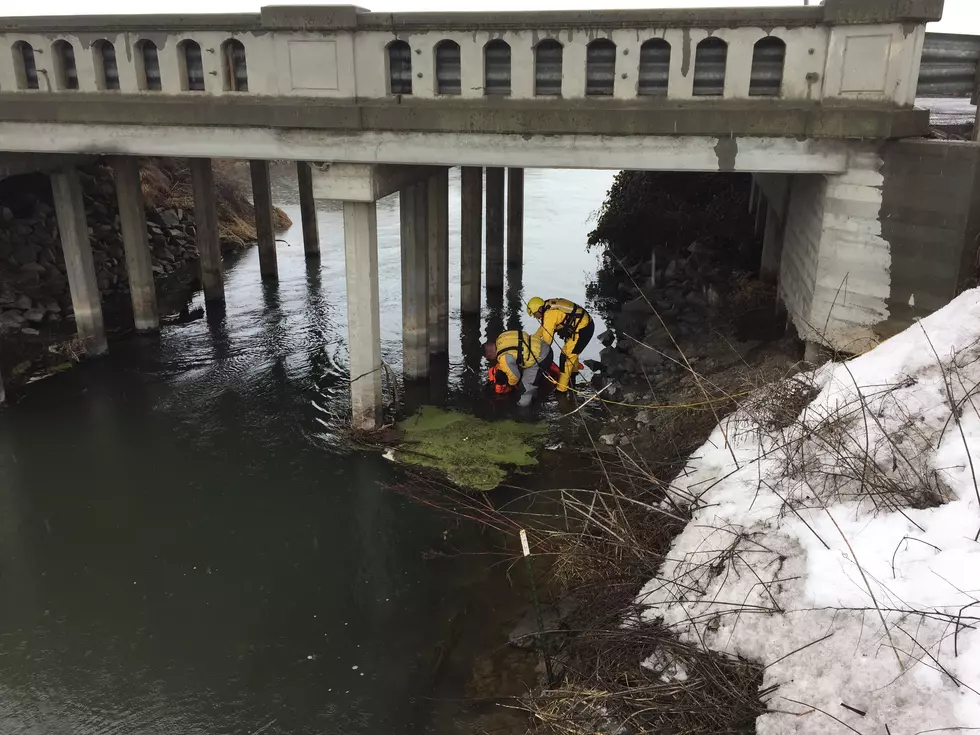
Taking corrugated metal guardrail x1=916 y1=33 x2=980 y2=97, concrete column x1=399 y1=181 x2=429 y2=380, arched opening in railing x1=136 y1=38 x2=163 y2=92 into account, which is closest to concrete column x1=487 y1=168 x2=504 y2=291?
concrete column x1=399 y1=181 x2=429 y2=380

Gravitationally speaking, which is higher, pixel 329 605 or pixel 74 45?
pixel 74 45

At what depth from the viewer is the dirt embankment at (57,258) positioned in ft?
49.2

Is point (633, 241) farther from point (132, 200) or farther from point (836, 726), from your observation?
point (836, 726)

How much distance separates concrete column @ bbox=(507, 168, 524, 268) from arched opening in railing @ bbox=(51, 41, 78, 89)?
11257 mm

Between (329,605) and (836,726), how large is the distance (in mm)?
5521

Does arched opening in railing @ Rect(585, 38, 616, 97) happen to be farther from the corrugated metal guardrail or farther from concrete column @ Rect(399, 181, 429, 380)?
concrete column @ Rect(399, 181, 429, 380)

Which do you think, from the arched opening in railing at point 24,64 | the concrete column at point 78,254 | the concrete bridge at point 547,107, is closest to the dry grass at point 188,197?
the concrete column at point 78,254

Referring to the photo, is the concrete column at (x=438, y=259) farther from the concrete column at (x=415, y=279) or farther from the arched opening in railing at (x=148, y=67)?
the arched opening in railing at (x=148, y=67)

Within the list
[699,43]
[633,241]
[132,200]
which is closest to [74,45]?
[132,200]

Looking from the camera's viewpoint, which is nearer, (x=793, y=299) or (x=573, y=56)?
(x=573, y=56)

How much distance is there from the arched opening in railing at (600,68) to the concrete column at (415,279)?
3.76 m

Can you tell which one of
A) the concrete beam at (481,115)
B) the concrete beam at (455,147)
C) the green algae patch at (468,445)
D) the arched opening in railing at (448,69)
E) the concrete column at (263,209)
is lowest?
the green algae patch at (468,445)

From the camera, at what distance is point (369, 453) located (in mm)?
11375

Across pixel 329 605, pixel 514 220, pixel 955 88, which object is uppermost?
pixel 955 88
